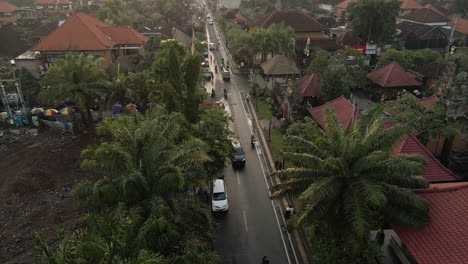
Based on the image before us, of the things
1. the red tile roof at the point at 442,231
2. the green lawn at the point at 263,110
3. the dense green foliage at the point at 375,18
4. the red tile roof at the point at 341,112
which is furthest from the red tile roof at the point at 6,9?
the red tile roof at the point at 442,231

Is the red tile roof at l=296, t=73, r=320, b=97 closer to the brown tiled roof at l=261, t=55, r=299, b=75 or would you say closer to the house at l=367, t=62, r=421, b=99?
the house at l=367, t=62, r=421, b=99

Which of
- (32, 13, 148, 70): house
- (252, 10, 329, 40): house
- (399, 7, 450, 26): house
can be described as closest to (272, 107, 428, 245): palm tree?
(32, 13, 148, 70): house

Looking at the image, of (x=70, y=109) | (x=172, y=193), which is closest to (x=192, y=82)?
(x=172, y=193)

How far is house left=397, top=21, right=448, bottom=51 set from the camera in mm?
63594

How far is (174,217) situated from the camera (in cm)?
1317

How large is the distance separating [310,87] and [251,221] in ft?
65.4

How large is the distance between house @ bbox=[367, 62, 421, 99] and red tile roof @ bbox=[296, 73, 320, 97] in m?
8.73

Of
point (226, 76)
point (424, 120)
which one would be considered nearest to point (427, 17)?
point (226, 76)

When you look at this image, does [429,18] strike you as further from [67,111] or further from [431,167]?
[67,111]

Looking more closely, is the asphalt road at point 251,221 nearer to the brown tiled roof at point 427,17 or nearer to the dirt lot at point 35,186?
the dirt lot at point 35,186

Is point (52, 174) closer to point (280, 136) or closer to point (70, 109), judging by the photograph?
point (70, 109)

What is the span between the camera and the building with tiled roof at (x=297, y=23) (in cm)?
6525

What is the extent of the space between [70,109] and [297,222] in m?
32.9

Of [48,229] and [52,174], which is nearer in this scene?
[48,229]
